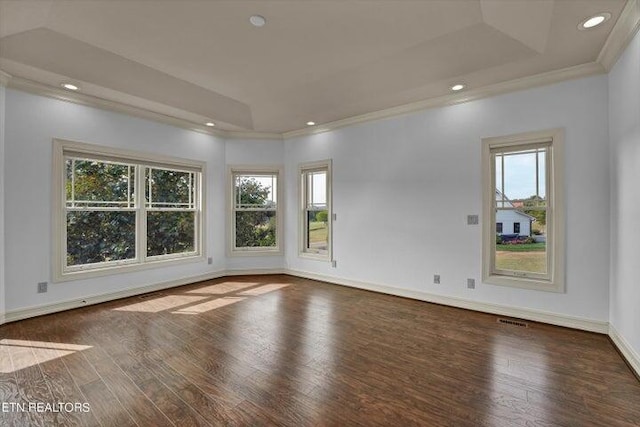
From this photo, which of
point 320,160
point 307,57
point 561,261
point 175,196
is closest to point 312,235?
point 320,160

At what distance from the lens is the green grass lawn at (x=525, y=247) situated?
140 inches

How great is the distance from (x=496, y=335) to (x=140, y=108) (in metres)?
5.48

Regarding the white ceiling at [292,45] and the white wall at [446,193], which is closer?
the white ceiling at [292,45]

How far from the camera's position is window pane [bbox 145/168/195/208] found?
15.7 ft

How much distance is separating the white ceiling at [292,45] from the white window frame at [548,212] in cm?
74

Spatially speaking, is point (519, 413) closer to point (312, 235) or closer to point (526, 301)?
point (526, 301)

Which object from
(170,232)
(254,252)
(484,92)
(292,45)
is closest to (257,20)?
(292,45)

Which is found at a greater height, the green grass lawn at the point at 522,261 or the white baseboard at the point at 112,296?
the green grass lawn at the point at 522,261

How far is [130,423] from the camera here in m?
1.78

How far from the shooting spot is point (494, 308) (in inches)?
146

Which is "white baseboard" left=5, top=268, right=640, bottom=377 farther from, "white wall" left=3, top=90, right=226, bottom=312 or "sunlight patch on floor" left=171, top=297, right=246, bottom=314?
"sunlight patch on floor" left=171, top=297, right=246, bottom=314

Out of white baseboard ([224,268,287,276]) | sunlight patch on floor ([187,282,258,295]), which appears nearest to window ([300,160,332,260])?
white baseboard ([224,268,287,276])

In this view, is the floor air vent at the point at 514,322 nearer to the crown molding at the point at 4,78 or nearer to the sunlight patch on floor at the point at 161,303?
the sunlight patch on floor at the point at 161,303

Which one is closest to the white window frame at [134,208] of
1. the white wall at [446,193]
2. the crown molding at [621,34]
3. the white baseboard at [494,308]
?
the white wall at [446,193]
